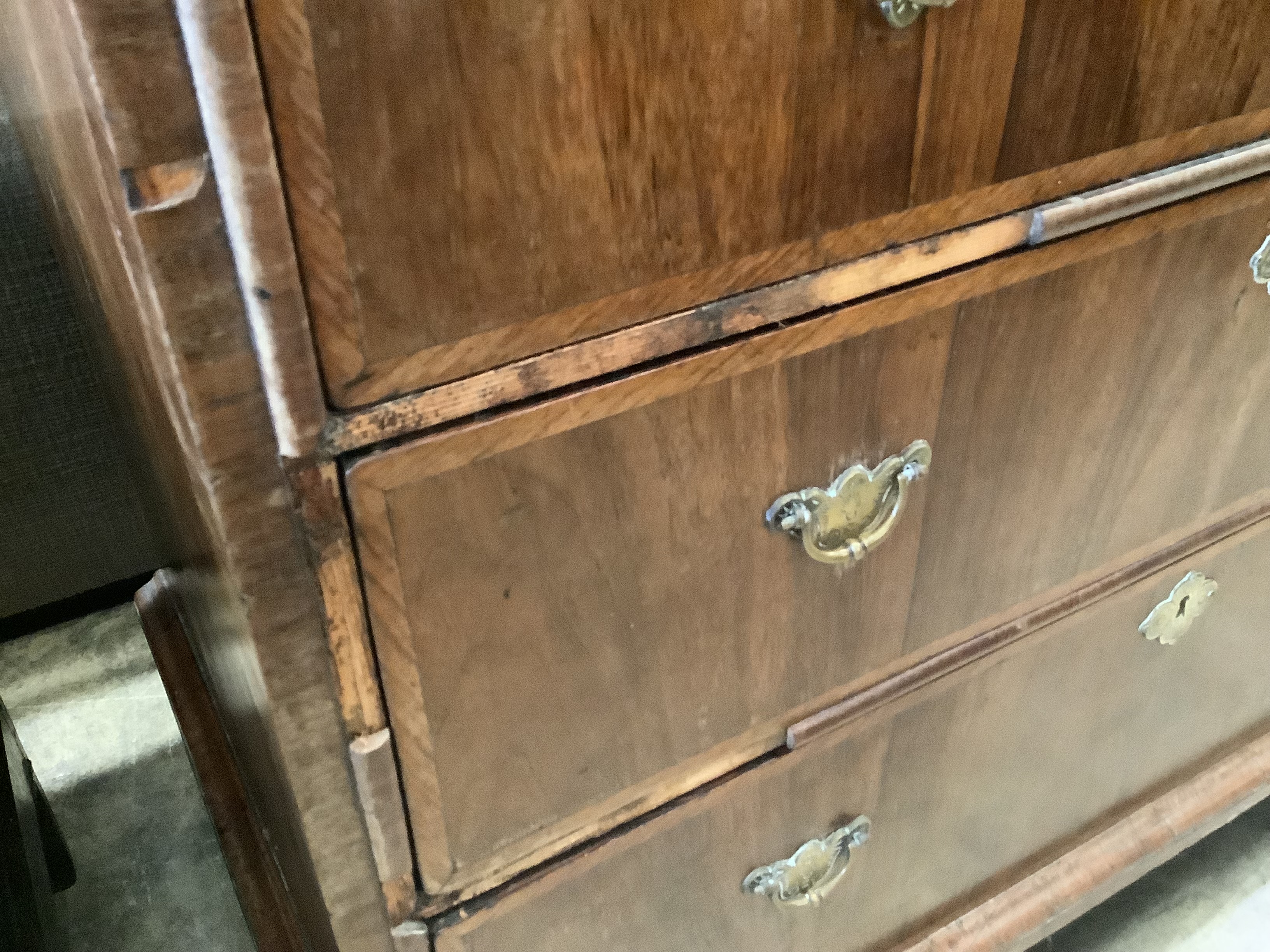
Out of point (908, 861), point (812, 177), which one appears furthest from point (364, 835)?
point (908, 861)

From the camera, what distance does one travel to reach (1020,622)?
621mm

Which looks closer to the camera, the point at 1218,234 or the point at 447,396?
the point at 447,396

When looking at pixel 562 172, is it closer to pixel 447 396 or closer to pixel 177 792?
pixel 447 396

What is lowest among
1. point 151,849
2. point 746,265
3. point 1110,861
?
point 1110,861

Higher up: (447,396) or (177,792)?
(177,792)

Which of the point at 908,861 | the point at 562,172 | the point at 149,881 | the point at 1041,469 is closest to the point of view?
the point at 562,172

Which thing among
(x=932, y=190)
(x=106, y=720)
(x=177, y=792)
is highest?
(x=106, y=720)

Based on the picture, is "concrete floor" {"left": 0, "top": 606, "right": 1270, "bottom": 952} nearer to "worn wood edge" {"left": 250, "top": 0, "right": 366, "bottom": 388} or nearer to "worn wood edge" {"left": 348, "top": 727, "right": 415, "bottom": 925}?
"worn wood edge" {"left": 348, "top": 727, "right": 415, "bottom": 925}

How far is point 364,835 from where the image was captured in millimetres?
426

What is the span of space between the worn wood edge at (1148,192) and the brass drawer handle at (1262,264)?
5 centimetres

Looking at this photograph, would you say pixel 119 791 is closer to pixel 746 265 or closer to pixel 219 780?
pixel 219 780

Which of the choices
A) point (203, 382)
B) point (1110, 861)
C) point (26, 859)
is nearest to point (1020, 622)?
point (1110, 861)

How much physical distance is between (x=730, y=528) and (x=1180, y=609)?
18.1 inches

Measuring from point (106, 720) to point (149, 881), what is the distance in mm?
253
